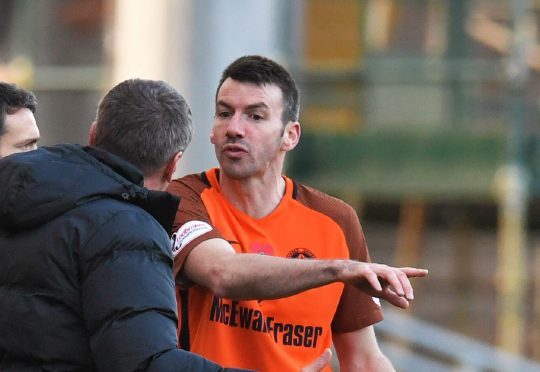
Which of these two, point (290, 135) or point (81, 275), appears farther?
point (290, 135)

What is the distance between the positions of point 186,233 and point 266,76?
620 mm

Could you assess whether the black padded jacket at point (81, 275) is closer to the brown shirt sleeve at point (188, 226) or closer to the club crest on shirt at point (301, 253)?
the brown shirt sleeve at point (188, 226)

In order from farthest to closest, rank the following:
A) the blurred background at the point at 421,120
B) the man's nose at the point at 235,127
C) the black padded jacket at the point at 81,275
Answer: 1. the blurred background at the point at 421,120
2. the man's nose at the point at 235,127
3. the black padded jacket at the point at 81,275

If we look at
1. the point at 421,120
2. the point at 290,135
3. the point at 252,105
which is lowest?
the point at 421,120

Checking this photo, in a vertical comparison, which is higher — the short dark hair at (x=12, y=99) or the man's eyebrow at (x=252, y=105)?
the man's eyebrow at (x=252, y=105)

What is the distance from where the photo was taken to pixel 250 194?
4887mm

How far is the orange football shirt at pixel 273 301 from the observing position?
4645mm

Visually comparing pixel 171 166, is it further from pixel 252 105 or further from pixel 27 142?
pixel 27 142

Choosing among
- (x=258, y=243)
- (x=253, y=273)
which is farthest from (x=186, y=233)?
(x=253, y=273)

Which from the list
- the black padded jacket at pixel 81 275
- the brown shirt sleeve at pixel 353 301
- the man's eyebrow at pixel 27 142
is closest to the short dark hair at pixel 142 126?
the black padded jacket at pixel 81 275

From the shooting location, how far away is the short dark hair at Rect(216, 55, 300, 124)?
486 centimetres

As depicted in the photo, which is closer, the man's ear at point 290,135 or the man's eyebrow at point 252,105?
the man's eyebrow at point 252,105

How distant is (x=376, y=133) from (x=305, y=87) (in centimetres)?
86

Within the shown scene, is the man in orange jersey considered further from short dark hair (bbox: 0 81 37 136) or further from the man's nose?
short dark hair (bbox: 0 81 37 136)
